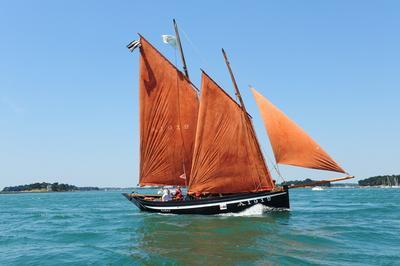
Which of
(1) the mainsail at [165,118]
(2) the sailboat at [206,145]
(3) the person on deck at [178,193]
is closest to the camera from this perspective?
(2) the sailboat at [206,145]

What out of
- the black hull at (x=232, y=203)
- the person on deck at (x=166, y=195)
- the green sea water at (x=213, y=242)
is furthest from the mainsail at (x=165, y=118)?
the green sea water at (x=213, y=242)

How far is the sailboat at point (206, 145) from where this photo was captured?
36094 mm

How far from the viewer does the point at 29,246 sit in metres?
26.5

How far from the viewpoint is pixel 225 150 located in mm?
37844

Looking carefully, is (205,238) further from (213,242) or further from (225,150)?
(225,150)

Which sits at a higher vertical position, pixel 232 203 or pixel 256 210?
pixel 232 203

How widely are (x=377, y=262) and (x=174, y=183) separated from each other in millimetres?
25854

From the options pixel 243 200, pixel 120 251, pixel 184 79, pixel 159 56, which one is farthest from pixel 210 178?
pixel 120 251

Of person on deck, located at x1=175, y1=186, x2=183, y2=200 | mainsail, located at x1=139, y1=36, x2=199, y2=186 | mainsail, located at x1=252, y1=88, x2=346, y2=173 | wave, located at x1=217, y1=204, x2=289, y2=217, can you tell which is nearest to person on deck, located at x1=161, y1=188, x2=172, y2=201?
person on deck, located at x1=175, y1=186, x2=183, y2=200

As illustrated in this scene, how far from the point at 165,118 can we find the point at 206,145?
6059 mm

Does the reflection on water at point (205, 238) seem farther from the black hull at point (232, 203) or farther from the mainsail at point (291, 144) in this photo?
the mainsail at point (291, 144)

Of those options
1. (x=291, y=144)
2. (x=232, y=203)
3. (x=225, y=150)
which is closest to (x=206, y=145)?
(x=225, y=150)

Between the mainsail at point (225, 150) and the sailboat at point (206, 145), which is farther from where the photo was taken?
the mainsail at point (225, 150)

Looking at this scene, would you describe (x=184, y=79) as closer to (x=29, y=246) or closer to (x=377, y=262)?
(x=29, y=246)
